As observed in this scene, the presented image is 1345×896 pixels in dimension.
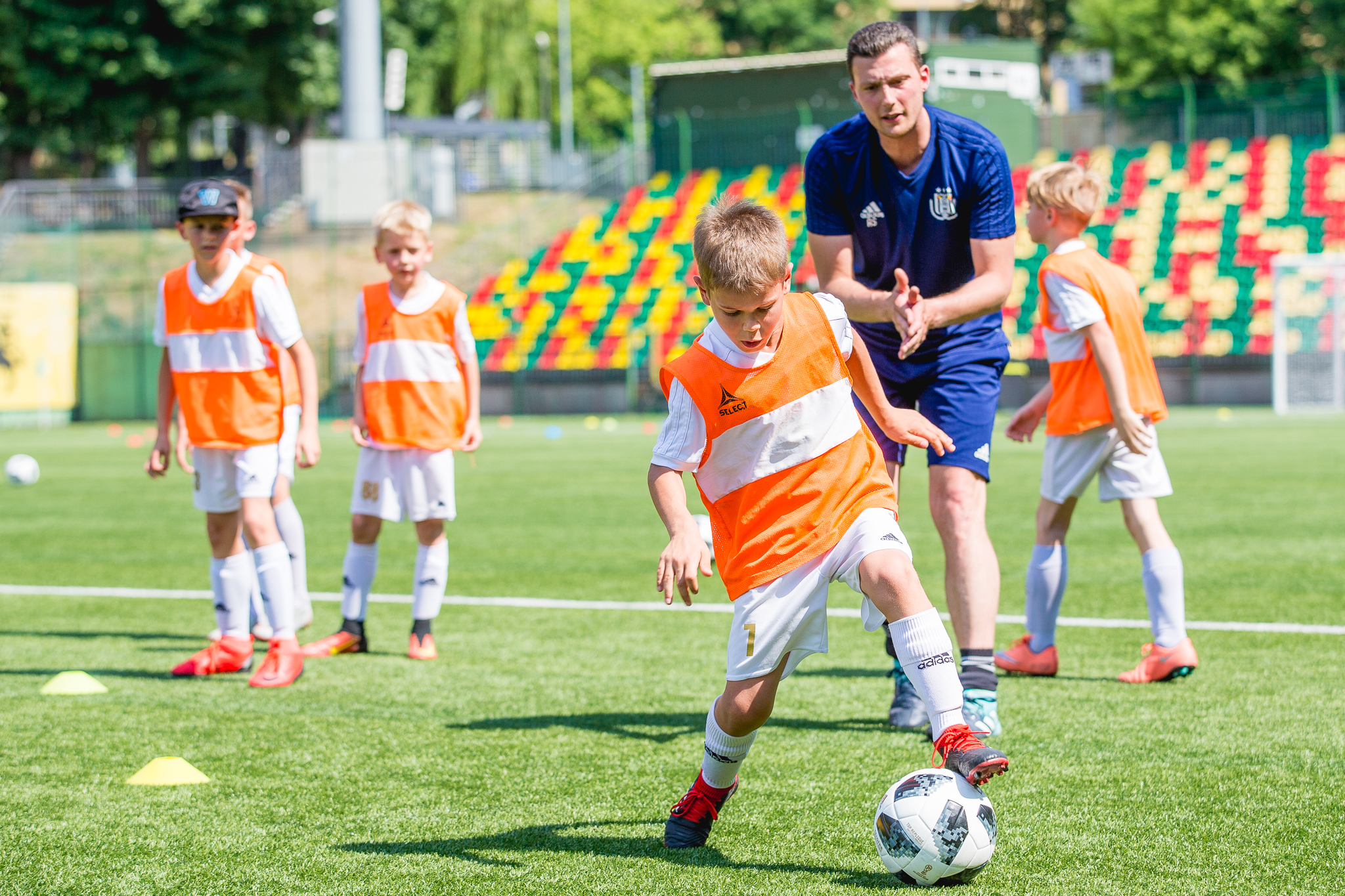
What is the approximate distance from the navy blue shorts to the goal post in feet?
67.4

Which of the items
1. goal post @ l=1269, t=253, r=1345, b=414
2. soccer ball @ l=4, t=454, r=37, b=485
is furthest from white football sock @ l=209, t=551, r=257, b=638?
goal post @ l=1269, t=253, r=1345, b=414

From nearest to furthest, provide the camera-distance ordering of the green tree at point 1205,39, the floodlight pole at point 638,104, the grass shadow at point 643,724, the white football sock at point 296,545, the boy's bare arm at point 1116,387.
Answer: the grass shadow at point 643,724 < the boy's bare arm at point 1116,387 < the white football sock at point 296,545 < the green tree at point 1205,39 < the floodlight pole at point 638,104

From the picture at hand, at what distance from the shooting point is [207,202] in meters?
5.77

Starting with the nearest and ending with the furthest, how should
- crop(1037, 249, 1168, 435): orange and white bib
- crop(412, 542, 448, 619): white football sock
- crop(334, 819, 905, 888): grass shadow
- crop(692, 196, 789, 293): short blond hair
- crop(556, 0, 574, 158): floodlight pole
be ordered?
1. crop(692, 196, 789, 293): short blond hair
2. crop(334, 819, 905, 888): grass shadow
3. crop(1037, 249, 1168, 435): orange and white bib
4. crop(412, 542, 448, 619): white football sock
5. crop(556, 0, 574, 158): floodlight pole

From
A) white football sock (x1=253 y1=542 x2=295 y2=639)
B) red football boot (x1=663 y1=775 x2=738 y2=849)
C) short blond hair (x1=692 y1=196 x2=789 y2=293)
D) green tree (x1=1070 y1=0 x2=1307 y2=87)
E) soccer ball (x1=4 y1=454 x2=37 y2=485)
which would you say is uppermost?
green tree (x1=1070 y1=0 x2=1307 y2=87)

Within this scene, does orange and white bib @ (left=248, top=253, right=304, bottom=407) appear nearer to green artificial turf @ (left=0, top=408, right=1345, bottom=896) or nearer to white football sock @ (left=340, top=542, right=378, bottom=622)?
white football sock @ (left=340, top=542, right=378, bottom=622)

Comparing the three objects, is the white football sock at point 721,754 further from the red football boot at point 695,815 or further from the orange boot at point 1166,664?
the orange boot at point 1166,664

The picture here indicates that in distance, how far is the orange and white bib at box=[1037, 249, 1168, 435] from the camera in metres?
5.45

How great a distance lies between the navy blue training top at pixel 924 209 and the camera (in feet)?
15.2

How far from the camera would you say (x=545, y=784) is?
164 inches

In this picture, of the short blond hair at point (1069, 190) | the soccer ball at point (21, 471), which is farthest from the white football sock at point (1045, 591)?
the soccer ball at point (21, 471)

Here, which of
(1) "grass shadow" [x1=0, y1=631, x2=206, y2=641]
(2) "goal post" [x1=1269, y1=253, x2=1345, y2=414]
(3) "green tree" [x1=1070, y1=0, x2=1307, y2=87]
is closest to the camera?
(1) "grass shadow" [x1=0, y1=631, x2=206, y2=641]

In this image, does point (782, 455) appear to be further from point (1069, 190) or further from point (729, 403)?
point (1069, 190)

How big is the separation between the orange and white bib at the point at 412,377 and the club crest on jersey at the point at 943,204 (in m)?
2.54
